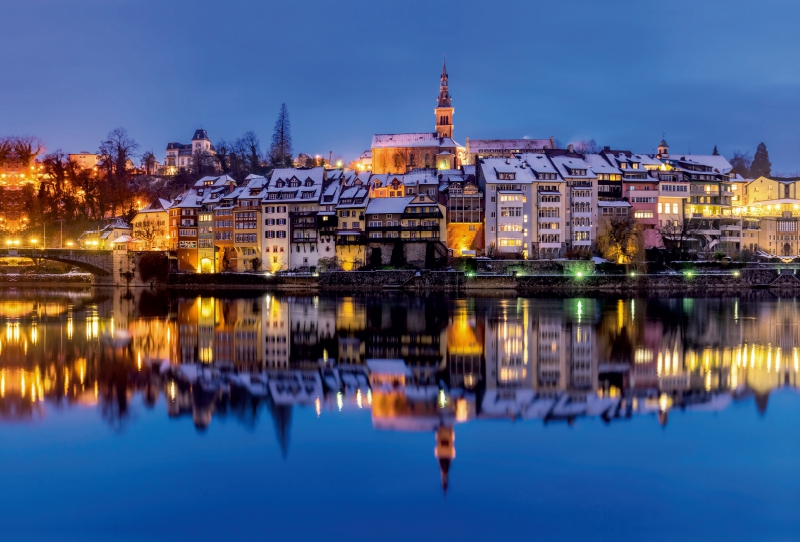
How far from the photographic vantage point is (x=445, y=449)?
1310cm

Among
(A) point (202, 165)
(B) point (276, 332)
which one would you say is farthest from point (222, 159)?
(B) point (276, 332)

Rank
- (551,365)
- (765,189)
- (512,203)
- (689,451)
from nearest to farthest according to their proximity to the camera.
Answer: (689,451), (551,365), (512,203), (765,189)

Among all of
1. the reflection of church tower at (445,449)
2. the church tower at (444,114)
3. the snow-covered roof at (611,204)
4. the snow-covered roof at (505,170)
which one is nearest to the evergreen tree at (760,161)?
the church tower at (444,114)

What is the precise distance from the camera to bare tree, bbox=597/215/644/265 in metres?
56.1

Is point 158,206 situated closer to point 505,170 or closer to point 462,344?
point 505,170

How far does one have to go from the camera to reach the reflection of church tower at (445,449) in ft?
38.9

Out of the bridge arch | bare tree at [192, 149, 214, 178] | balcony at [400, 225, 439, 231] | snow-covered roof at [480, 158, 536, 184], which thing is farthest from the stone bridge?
snow-covered roof at [480, 158, 536, 184]

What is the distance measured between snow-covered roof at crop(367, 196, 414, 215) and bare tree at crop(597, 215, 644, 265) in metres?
16.3

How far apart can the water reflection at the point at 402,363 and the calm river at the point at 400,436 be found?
11cm

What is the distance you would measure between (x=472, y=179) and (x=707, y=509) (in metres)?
56.3

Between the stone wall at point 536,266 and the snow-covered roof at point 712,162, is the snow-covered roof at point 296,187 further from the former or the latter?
the snow-covered roof at point 712,162

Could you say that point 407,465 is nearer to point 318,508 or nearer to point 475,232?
point 318,508

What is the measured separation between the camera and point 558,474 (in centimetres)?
1191

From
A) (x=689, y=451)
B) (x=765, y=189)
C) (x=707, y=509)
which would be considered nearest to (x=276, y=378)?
(x=689, y=451)
